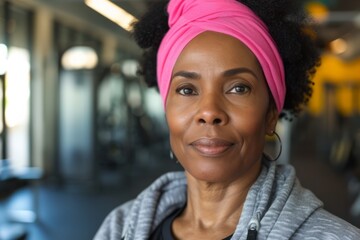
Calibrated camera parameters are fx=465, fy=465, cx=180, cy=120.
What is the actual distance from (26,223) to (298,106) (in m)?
4.39

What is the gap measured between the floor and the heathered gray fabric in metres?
3.39

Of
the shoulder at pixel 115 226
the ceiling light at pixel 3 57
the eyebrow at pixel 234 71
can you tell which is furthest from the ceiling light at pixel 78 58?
the eyebrow at pixel 234 71

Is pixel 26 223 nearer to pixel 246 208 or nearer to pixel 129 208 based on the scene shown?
pixel 129 208

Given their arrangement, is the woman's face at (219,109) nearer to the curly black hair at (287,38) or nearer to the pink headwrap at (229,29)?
the pink headwrap at (229,29)

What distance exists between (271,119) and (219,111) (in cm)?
19

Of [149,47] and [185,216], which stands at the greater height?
[149,47]

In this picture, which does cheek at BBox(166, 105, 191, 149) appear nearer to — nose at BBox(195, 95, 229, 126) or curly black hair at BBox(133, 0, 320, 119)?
nose at BBox(195, 95, 229, 126)

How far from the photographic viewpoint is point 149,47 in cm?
133

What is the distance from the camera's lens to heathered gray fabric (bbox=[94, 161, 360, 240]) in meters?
0.95

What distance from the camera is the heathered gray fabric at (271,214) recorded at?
3.12 ft

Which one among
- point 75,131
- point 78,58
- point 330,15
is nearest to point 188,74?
point 75,131

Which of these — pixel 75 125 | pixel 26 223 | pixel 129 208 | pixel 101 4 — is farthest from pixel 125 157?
pixel 129 208

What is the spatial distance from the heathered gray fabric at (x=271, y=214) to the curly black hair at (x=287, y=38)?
0.79 feet

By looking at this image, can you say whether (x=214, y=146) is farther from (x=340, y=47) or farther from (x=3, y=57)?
(x=340, y=47)
